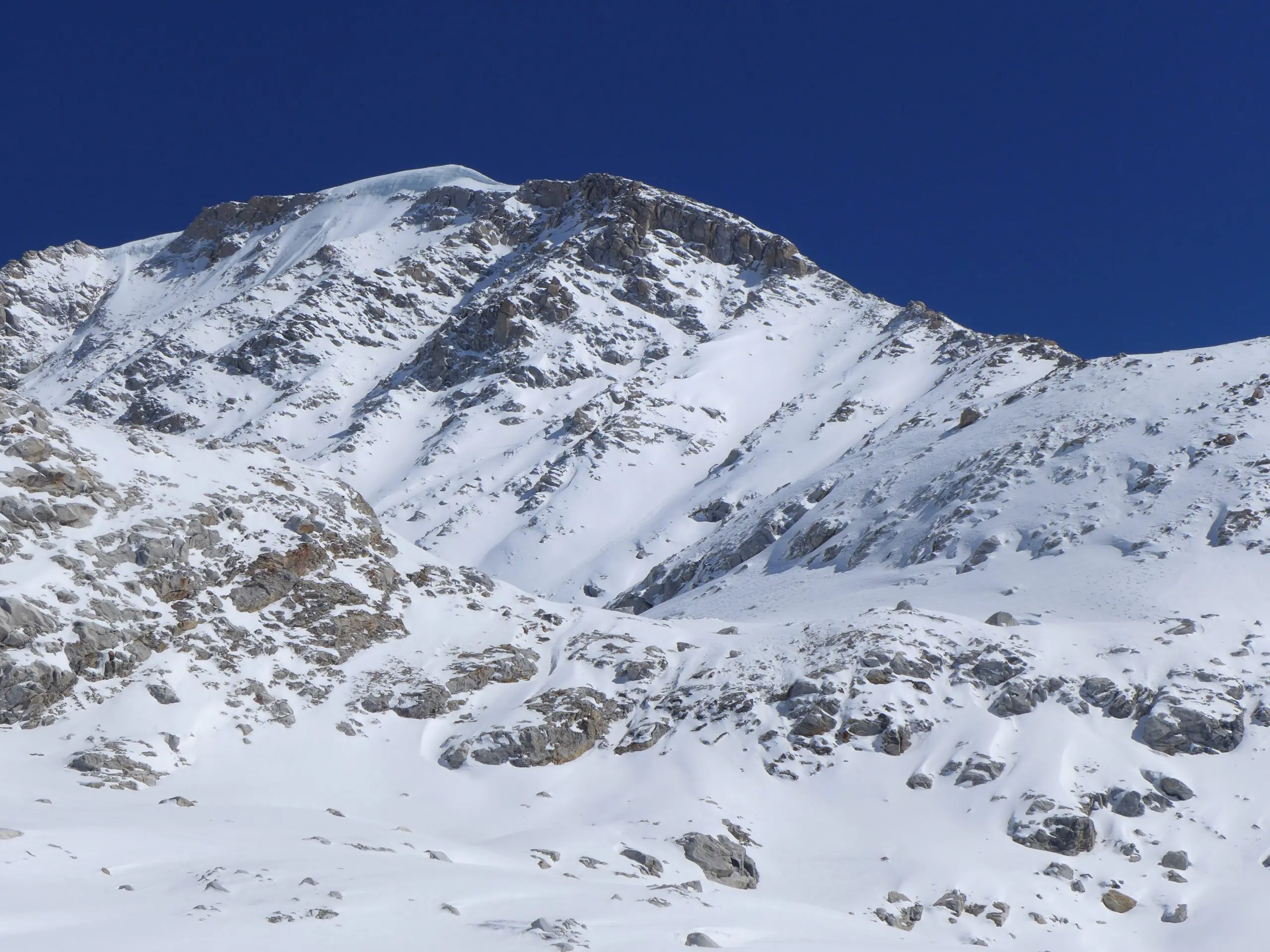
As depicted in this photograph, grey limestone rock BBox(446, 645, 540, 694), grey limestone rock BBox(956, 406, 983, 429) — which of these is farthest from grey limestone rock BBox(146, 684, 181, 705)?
grey limestone rock BBox(956, 406, 983, 429)

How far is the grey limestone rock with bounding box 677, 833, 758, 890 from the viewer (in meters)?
22.6

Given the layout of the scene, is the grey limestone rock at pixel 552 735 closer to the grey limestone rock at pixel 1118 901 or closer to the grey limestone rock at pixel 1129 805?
the grey limestone rock at pixel 1129 805

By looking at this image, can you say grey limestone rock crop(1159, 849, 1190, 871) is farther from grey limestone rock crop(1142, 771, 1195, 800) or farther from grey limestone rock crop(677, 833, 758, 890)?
grey limestone rock crop(677, 833, 758, 890)

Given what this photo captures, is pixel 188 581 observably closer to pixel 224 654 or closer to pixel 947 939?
pixel 224 654

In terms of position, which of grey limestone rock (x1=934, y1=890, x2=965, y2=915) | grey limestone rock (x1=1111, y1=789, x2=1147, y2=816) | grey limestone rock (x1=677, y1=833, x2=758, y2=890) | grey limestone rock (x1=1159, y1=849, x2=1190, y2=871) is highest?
grey limestone rock (x1=1111, y1=789, x2=1147, y2=816)

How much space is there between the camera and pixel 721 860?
23.0m

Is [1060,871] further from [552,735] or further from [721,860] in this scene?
[552,735]

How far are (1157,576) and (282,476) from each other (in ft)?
99.3

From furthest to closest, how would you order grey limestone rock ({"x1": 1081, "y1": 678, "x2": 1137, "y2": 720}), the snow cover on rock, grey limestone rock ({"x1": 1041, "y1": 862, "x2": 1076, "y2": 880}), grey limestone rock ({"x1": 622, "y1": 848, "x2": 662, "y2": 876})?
grey limestone rock ({"x1": 1081, "y1": 678, "x2": 1137, "y2": 720})
grey limestone rock ({"x1": 1041, "y1": 862, "x2": 1076, "y2": 880})
grey limestone rock ({"x1": 622, "y1": 848, "x2": 662, "y2": 876})
the snow cover on rock

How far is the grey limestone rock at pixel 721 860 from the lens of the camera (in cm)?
2258

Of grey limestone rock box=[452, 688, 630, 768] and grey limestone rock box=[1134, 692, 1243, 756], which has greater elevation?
grey limestone rock box=[1134, 692, 1243, 756]

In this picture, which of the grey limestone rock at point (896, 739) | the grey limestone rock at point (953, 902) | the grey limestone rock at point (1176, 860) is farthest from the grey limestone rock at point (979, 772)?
the grey limestone rock at point (953, 902)

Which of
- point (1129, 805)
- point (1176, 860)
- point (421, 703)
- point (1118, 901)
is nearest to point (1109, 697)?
point (1129, 805)

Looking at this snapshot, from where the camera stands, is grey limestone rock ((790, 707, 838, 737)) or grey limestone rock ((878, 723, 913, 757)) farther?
grey limestone rock ((790, 707, 838, 737))
